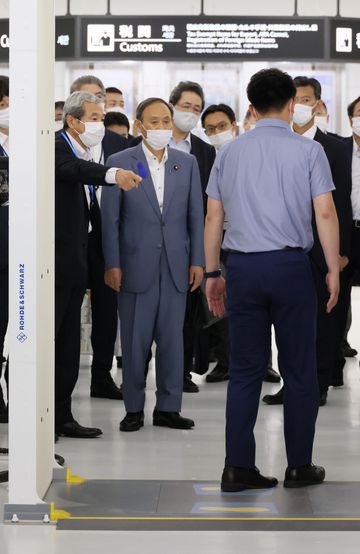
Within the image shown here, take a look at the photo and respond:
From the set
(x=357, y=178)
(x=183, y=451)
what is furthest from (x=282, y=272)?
(x=357, y=178)

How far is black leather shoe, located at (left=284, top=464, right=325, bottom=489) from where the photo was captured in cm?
431

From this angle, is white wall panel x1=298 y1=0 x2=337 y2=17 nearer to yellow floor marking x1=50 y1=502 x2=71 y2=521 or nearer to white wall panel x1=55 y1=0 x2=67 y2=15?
white wall panel x1=55 y1=0 x2=67 y2=15

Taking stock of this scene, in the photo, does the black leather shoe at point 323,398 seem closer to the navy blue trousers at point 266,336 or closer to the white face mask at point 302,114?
the white face mask at point 302,114

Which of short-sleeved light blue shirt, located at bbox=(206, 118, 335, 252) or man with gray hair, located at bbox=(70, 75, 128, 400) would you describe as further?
man with gray hair, located at bbox=(70, 75, 128, 400)

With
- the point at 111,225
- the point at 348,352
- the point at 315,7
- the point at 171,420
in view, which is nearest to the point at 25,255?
the point at 111,225

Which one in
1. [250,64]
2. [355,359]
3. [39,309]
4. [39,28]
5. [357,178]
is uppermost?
[250,64]

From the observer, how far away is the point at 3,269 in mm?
5512

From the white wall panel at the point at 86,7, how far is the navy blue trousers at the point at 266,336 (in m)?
10.5

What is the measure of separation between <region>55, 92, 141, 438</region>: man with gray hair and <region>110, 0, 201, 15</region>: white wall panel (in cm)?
938

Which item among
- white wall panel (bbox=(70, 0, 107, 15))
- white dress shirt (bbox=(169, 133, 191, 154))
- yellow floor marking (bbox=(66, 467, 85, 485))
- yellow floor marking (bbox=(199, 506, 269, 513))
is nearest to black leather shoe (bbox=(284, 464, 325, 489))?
yellow floor marking (bbox=(199, 506, 269, 513))

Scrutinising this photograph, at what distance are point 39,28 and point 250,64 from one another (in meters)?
11.4

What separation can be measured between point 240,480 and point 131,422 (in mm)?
1369

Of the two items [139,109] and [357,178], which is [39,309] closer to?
[139,109]

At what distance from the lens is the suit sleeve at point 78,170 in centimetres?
492
